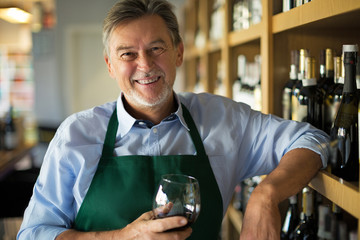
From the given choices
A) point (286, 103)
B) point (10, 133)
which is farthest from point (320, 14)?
point (10, 133)

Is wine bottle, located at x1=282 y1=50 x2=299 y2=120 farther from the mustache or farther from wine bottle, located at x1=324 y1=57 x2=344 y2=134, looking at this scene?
the mustache

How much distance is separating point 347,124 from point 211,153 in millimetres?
449

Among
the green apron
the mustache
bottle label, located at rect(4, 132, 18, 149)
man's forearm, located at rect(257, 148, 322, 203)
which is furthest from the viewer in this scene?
bottle label, located at rect(4, 132, 18, 149)

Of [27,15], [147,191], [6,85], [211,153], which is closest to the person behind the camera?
[147,191]

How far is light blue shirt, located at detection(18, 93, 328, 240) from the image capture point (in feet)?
4.09

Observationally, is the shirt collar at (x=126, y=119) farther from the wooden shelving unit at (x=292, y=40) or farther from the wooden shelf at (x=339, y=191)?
the wooden shelf at (x=339, y=191)

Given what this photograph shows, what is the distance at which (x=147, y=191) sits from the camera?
1.23 metres

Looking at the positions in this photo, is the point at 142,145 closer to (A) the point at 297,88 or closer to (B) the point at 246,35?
(A) the point at 297,88

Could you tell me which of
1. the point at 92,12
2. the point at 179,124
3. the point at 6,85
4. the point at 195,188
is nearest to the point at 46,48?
the point at 92,12

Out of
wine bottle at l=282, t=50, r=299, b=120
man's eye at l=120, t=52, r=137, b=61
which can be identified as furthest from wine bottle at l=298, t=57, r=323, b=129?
man's eye at l=120, t=52, r=137, b=61

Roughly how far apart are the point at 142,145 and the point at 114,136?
10 centimetres

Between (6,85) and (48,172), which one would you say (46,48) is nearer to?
(6,85)

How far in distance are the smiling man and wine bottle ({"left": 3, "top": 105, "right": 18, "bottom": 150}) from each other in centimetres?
272

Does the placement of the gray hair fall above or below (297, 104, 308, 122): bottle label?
above
